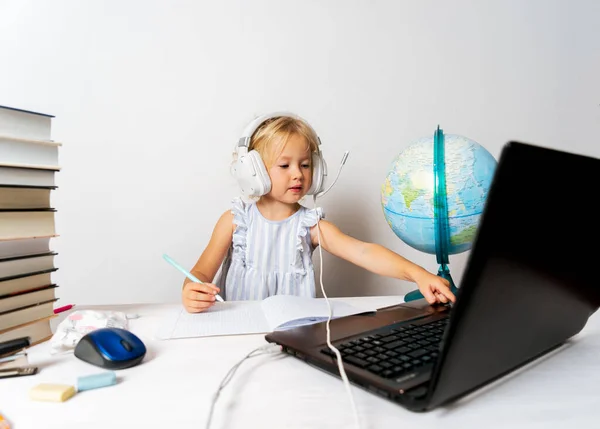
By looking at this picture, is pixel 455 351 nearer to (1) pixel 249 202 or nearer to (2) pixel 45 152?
(2) pixel 45 152

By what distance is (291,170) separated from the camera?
109 centimetres

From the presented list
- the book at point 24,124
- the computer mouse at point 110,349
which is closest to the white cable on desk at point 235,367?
the computer mouse at point 110,349

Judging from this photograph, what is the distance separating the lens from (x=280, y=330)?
2.09 ft

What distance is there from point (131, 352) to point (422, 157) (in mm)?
709

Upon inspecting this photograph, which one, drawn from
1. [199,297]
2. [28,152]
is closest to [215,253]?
[199,297]

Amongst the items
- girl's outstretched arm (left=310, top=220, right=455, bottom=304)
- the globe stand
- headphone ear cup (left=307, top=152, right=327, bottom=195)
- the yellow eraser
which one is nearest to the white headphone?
headphone ear cup (left=307, top=152, right=327, bottom=195)

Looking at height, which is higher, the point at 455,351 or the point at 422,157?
the point at 422,157

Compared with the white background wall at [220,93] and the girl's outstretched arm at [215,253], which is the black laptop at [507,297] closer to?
the girl's outstretched arm at [215,253]

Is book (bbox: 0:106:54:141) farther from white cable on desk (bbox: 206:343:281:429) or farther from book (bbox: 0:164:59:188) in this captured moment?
white cable on desk (bbox: 206:343:281:429)

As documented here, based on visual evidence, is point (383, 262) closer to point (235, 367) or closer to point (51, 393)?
point (235, 367)

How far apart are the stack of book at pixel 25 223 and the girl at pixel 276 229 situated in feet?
1.48

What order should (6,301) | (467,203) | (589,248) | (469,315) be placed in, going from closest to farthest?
1. (469,315)
2. (589,248)
3. (6,301)
4. (467,203)

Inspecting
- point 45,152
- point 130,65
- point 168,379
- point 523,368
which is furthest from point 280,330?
point 130,65

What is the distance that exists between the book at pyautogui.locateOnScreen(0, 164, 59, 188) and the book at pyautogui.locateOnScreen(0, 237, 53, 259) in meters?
0.08
